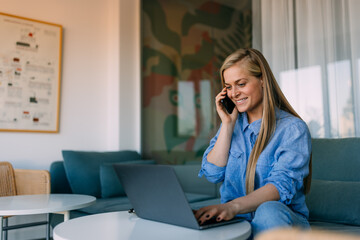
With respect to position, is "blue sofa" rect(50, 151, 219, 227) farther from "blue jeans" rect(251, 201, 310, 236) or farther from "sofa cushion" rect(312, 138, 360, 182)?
"blue jeans" rect(251, 201, 310, 236)

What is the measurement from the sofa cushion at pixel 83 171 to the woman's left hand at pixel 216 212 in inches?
79.2

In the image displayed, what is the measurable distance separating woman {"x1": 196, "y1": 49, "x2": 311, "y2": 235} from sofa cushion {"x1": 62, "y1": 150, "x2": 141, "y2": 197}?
1.65 metres

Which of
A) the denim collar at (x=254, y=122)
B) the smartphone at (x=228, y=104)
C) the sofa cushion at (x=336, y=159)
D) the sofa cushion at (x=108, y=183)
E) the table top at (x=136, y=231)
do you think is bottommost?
the sofa cushion at (x=108, y=183)

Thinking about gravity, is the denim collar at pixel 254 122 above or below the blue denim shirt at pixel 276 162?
above

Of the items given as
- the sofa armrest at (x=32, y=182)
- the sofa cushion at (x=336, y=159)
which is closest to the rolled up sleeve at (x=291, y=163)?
the sofa cushion at (x=336, y=159)

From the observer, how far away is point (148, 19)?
12.8ft

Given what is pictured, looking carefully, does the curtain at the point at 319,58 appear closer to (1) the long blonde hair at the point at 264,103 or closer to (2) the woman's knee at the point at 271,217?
(1) the long blonde hair at the point at 264,103

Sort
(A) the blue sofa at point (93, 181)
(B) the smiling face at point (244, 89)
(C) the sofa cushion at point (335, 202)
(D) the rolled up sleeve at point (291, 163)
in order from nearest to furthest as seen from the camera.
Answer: (D) the rolled up sleeve at point (291, 163) < (B) the smiling face at point (244, 89) < (C) the sofa cushion at point (335, 202) < (A) the blue sofa at point (93, 181)

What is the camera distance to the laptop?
95 centimetres

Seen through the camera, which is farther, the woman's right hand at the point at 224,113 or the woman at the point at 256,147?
the woman's right hand at the point at 224,113

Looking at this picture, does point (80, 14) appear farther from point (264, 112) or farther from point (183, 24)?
point (264, 112)

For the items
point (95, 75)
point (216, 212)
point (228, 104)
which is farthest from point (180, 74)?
point (216, 212)

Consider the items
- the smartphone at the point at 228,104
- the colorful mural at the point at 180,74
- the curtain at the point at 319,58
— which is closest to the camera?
the smartphone at the point at 228,104

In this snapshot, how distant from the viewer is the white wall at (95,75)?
336cm
